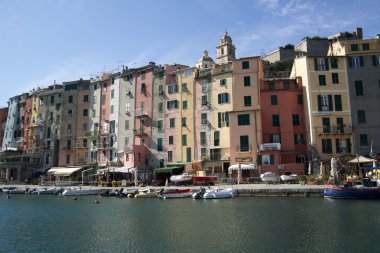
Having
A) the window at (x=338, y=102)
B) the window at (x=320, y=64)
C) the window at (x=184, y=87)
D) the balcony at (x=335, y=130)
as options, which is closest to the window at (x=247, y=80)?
the window at (x=320, y=64)

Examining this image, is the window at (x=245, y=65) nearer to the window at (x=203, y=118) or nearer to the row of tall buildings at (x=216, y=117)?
the row of tall buildings at (x=216, y=117)

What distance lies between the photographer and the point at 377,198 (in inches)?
1478

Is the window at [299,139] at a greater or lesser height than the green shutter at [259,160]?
greater

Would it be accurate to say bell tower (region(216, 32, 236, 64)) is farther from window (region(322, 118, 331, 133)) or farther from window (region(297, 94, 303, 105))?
window (region(322, 118, 331, 133))

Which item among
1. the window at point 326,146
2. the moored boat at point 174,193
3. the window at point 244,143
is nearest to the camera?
the moored boat at point 174,193

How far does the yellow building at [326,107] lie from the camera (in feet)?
177

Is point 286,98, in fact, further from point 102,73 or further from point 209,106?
point 102,73

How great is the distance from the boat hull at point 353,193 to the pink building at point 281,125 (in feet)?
50.3

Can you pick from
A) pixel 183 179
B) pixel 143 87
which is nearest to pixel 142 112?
pixel 143 87

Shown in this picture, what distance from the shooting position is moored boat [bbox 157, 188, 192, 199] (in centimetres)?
4688

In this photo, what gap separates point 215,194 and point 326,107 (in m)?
23.3

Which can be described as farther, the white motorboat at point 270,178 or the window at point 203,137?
the window at point 203,137

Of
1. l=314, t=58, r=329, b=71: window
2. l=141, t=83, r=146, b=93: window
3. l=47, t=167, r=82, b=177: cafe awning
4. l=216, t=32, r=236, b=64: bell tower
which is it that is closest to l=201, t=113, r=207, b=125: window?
l=141, t=83, r=146, b=93: window

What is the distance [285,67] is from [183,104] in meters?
44.4
